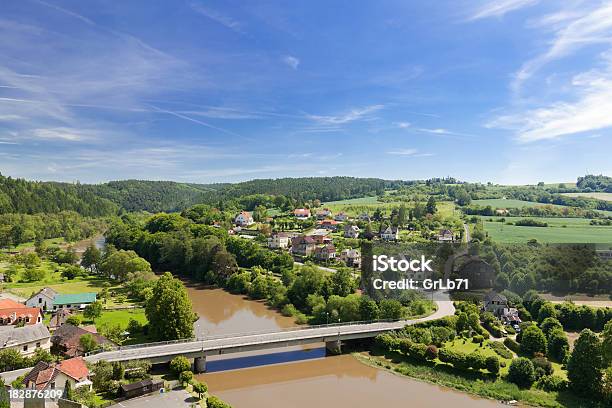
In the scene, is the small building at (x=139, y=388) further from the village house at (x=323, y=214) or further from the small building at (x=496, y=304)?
the village house at (x=323, y=214)

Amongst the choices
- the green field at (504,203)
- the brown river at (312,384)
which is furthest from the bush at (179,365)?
the green field at (504,203)

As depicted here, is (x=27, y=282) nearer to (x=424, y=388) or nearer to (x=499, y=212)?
(x=424, y=388)

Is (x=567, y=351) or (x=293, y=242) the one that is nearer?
(x=567, y=351)

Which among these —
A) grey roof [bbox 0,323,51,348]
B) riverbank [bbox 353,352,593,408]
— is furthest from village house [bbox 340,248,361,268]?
grey roof [bbox 0,323,51,348]

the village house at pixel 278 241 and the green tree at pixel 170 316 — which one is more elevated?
the village house at pixel 278 241

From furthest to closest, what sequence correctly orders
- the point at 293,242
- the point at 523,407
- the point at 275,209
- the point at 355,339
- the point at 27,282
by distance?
1. the point at 275,209
2. the point at 293,242
3. the point at 27,282
4. the point at 355,339
5. the point at 523,407

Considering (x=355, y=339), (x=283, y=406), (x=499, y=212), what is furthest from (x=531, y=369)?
(x=499, y=212)

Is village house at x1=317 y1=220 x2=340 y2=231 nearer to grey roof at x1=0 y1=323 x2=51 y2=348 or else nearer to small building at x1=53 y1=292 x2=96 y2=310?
→ small building at x1=53 y1=292 x2=96 y2=310
